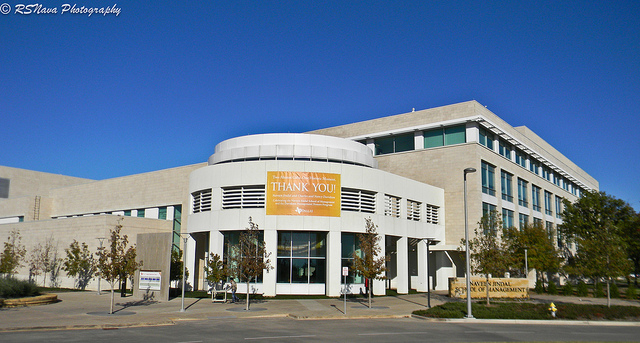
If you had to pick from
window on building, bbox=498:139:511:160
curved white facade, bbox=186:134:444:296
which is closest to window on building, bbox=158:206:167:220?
curved white facade, bbox=186:134:444:296

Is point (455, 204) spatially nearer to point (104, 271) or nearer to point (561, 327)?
point (561, 327)

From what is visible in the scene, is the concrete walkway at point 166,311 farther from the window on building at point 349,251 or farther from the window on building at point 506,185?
the window on building at point 506,185

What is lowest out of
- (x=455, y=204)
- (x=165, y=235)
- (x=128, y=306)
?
(x=128, y=306)

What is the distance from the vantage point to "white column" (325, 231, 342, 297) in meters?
36.9

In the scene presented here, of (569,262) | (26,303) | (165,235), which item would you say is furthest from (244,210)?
(569,262)

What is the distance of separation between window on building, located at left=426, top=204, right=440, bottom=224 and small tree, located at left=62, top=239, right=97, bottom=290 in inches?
1173

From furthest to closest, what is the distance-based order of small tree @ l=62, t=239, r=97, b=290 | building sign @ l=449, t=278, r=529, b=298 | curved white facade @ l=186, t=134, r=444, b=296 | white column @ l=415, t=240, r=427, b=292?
white column @ l=415, t=240, r=427, b=292
small tree @ l=62, t=239, r=97, b=290
building sign @ l=449, t=278, r=529, b=298
curved white facade @ l=186, t=134, r=444, b=296

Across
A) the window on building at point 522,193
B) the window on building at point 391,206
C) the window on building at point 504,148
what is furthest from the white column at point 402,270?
the window on building at point 522,193

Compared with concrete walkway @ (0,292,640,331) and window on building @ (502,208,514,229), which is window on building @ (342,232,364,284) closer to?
concrete walkway @ (0,292,640,331)

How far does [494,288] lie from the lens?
38.7 m

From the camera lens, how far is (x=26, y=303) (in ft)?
101

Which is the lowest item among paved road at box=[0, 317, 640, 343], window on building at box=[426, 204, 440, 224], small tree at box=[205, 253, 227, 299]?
paved road at box=[0, 317, 640, 343]

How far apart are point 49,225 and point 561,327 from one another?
47.1 metres

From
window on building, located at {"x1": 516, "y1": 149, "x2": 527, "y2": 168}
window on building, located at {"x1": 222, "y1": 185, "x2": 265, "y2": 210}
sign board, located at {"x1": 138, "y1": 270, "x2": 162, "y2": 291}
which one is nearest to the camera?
sign board, located at {"x1": 138, "y1": 270, "x2": 162, "y2": 291}
